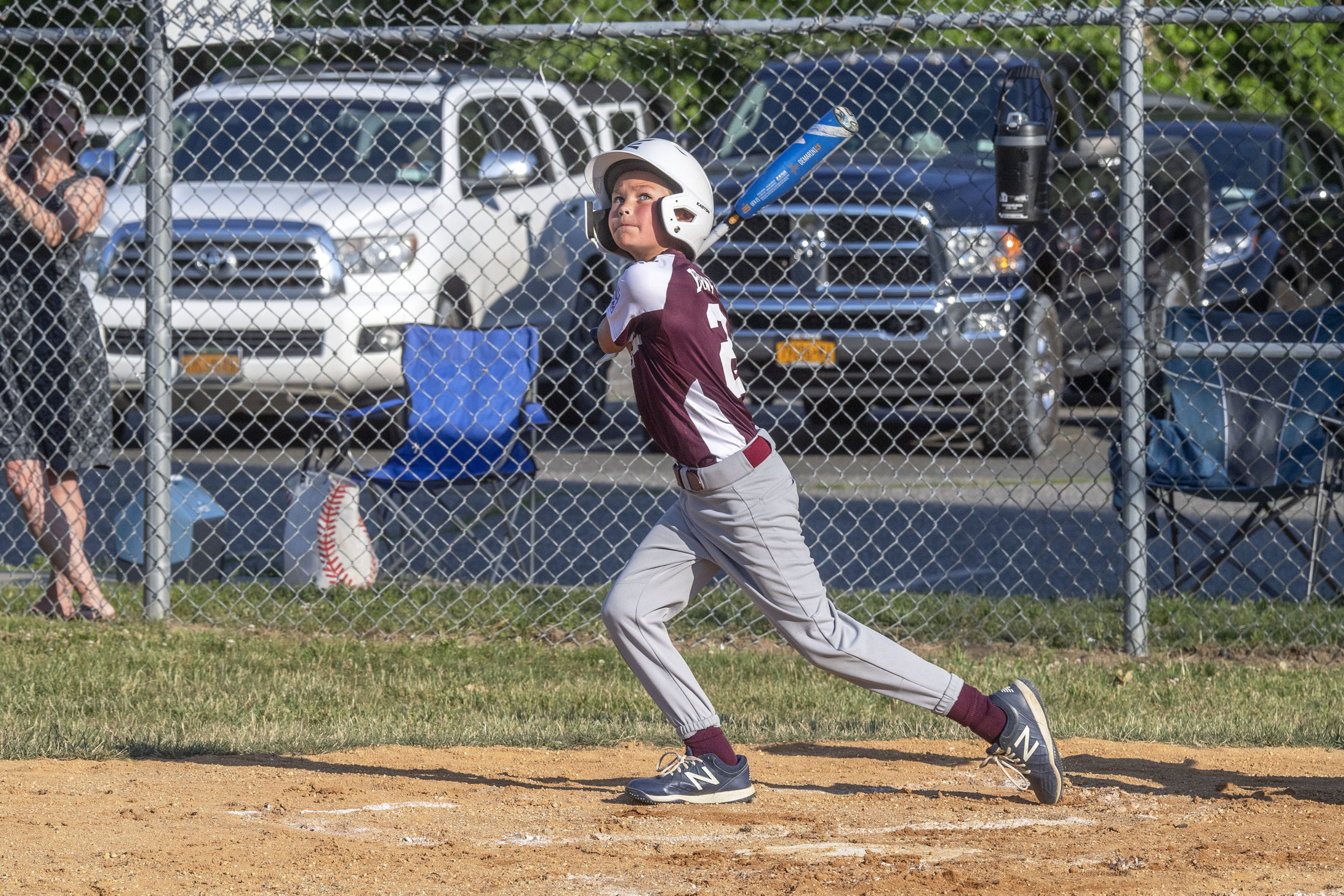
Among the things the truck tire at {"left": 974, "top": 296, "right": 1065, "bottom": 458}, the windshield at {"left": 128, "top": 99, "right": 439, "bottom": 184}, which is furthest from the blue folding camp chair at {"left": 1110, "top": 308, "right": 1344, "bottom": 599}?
the windshield at {"left": 128, "top": 99, "right": 439, "bottom": 184}

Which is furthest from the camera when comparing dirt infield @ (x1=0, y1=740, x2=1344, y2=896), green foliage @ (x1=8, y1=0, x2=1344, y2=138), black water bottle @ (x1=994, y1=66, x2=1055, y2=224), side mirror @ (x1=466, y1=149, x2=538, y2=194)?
side mirror @ (x1=466, y1=149, x2=538, y2=194)

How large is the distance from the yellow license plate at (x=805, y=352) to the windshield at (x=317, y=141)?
2.39m

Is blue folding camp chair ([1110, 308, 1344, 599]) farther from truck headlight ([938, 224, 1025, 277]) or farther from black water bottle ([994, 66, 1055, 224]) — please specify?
truck headlight ([938, 224, 1025, 277])

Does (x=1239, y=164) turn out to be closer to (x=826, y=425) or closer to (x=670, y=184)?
(x=826, y=425)

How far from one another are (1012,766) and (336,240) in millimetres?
6432

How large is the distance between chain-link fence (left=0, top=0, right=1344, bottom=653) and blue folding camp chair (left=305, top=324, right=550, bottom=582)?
0.07 ft

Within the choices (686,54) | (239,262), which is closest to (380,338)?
(239,262)

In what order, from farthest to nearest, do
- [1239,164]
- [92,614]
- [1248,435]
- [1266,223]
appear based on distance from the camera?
[1239,164] → [1266,223] → [1248,435] → [92,614]

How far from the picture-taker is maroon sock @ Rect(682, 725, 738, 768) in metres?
4.00

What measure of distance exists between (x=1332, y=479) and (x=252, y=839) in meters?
4.45

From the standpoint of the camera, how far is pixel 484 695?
5.39 meters

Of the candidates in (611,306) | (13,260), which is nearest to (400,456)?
(13,260)

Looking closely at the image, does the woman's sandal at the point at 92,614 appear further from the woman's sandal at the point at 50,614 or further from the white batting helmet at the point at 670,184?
the white batting helmet at the point at 670,184

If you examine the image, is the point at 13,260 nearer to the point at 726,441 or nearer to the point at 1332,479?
the point at 726,441
